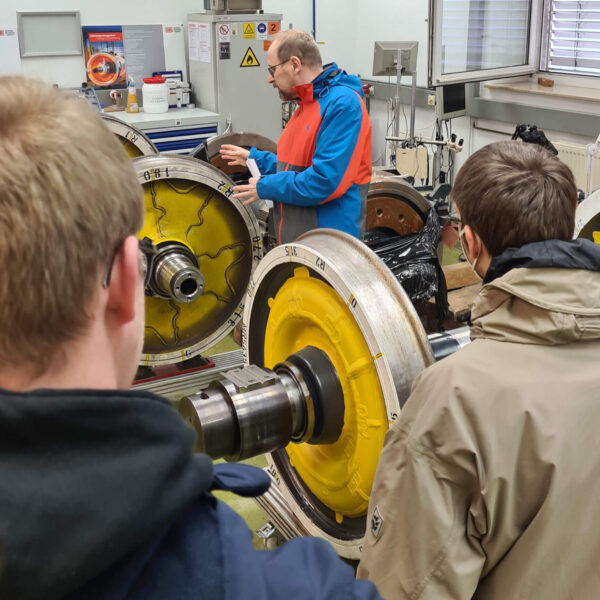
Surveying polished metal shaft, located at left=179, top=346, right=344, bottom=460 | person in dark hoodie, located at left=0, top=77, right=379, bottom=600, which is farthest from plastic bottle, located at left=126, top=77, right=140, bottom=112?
person in dark hoodie, located at left=0, top=77, right=379, bottom=600

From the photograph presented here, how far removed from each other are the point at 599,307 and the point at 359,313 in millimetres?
535

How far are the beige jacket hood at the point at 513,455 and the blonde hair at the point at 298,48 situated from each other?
1.75 metres

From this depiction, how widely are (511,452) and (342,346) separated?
64 centimetres

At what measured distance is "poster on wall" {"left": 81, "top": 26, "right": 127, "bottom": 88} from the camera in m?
5.22

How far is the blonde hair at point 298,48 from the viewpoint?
8.39 feet

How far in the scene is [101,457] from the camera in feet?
1.63

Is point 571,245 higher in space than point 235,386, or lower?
higher

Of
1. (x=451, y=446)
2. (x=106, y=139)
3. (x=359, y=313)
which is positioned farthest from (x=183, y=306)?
(x=106, y=139)

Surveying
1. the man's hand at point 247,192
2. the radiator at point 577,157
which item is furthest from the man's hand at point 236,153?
the radiator at point 577,157

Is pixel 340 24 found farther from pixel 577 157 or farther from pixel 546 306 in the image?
pixel 546 306

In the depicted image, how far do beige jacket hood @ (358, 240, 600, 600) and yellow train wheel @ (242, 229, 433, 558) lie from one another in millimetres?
348

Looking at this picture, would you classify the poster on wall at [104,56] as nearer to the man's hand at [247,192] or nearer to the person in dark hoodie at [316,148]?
the person in dark hoodie at [316,148]

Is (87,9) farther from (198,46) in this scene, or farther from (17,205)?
(17,205)

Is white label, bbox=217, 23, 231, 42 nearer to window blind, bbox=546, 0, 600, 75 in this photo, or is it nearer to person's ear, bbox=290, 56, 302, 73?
window blind, bbox=546, 0, 600, 75
